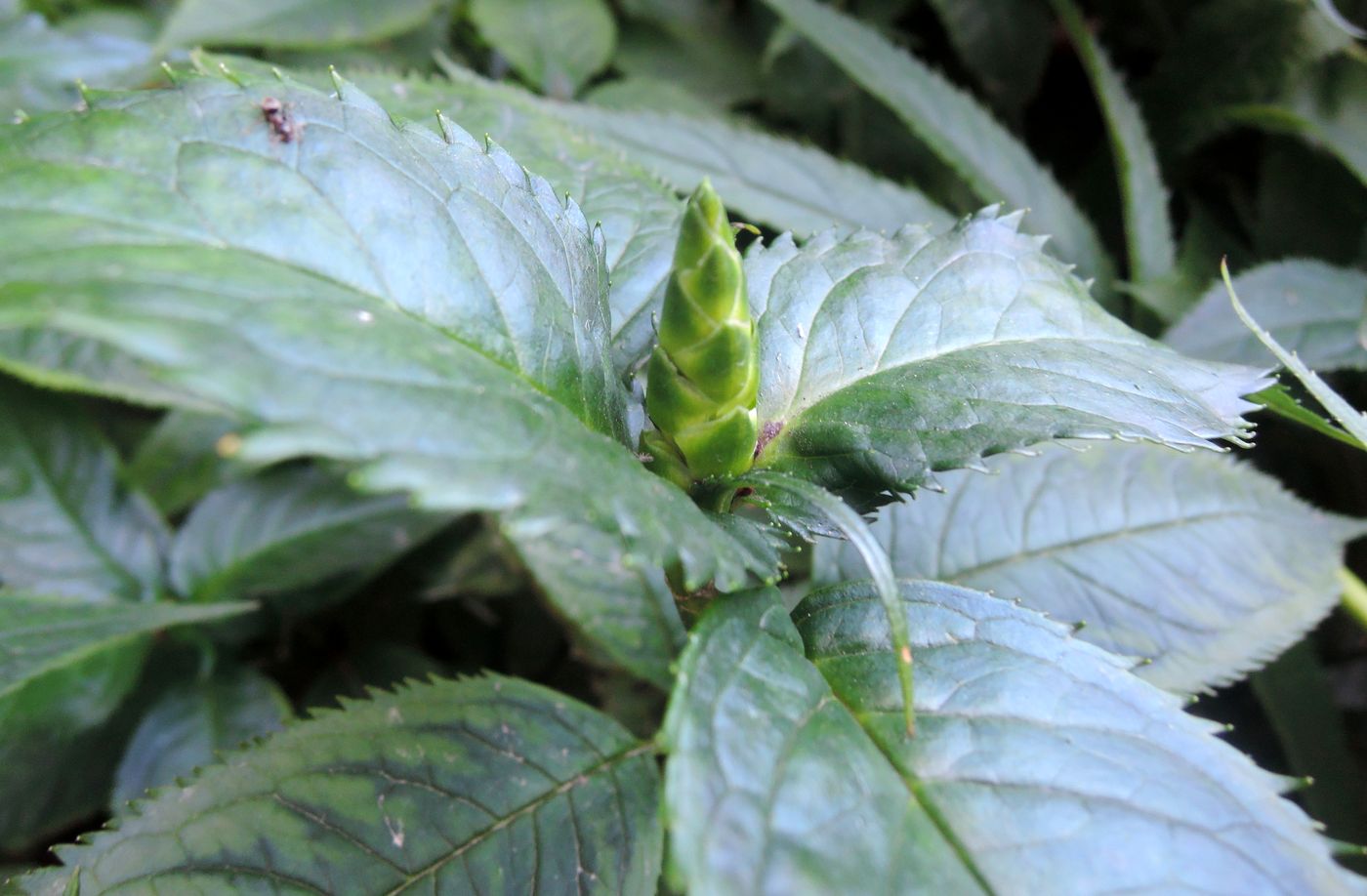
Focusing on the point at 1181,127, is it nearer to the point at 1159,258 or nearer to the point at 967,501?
the point at 1159,258

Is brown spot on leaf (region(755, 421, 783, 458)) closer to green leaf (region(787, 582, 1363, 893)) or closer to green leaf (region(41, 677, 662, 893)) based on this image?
green leaf (region(787, 582, 1363, 893))

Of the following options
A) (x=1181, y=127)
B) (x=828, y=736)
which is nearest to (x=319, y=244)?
(x=828, y=736)

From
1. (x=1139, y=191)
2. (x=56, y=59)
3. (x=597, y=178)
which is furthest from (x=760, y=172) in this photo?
(x=56, y=59)

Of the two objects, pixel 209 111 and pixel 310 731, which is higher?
pixel 209 111

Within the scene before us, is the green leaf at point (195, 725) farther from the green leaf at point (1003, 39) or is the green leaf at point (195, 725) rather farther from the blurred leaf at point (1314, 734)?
the green leaf at point (1003, 39)

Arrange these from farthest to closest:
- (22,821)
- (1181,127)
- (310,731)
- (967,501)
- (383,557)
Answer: (1181,127) → (383,557) → (22,821) → (967,501) → (310,731)

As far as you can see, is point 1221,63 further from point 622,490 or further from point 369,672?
point 369,672
